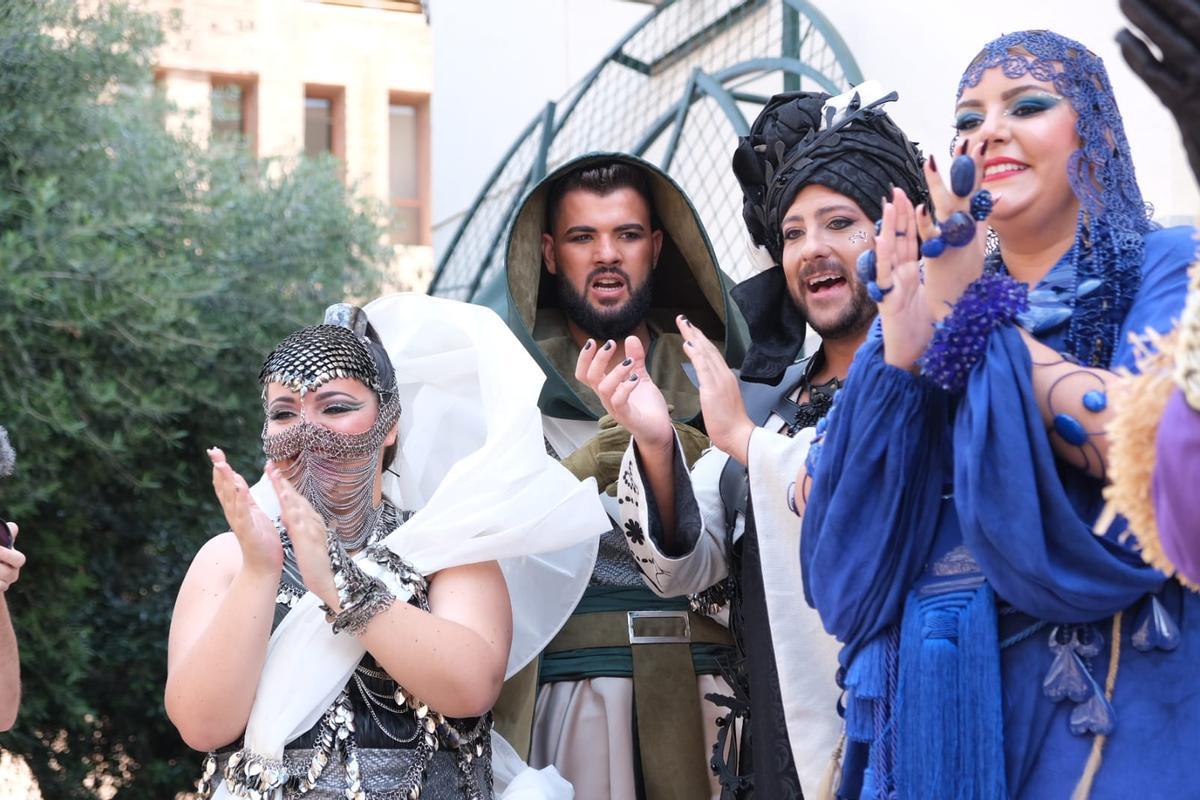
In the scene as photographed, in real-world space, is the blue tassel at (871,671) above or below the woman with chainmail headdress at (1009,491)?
below

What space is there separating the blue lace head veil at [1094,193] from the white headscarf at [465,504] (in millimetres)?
1275

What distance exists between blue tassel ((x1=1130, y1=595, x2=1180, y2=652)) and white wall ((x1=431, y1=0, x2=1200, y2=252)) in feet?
5.47

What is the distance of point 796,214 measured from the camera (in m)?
3.00

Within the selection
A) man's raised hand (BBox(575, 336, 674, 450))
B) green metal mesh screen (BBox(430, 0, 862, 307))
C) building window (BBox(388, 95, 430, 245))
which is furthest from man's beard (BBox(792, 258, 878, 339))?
building window (BBox(388, 95, 430, 245))

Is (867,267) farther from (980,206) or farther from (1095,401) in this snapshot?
(1095,401)

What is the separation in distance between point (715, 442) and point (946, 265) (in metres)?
0.94

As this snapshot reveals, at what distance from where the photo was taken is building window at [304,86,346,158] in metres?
13.4

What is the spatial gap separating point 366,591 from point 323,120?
456 inches

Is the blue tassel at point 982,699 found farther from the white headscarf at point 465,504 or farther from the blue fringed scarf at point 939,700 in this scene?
the white headscarf at point 465,504

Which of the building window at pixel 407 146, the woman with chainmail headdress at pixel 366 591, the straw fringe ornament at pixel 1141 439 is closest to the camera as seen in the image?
the straw fringe ornament at pixel 1141 439

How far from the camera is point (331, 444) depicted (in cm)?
293

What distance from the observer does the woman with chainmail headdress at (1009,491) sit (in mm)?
1877

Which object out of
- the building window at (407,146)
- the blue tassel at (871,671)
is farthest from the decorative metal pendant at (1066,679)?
the building window at (407,146)

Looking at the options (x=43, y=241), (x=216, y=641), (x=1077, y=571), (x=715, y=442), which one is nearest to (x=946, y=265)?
(x=1077, y=571)
